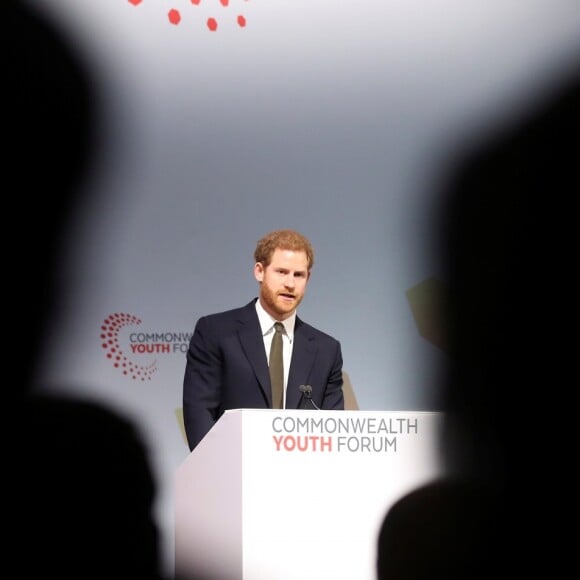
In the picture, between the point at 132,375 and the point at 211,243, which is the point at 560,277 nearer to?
the point at 211,243

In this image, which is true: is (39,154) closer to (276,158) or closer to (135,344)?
(135,344)

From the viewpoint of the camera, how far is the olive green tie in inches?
176

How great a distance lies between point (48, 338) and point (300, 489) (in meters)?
2.19

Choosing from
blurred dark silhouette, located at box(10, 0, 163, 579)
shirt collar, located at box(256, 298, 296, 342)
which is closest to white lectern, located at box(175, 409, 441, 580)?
shirt collar, located at box(256, 298, 296, 342)

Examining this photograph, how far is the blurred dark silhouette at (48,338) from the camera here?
15.3 ft

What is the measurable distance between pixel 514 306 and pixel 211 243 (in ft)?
4.75

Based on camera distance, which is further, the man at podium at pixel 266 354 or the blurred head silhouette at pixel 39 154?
the blurred head silhouette at pixel 39 154

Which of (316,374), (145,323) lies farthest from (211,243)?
(316,374)

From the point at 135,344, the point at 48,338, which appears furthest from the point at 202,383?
the point at 48,338

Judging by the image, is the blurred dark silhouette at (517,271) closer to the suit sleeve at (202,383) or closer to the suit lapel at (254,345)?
the suit lapel at (254,345)

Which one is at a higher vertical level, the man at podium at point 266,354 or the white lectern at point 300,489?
the man at podium at point 266,354

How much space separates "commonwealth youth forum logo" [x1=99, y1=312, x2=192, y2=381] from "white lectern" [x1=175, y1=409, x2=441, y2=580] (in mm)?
1879

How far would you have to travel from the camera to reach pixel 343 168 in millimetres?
5207

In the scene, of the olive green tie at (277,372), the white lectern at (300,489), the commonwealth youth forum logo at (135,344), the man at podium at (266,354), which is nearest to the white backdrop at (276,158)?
the commonwealth youth forum logo at (135,344)
